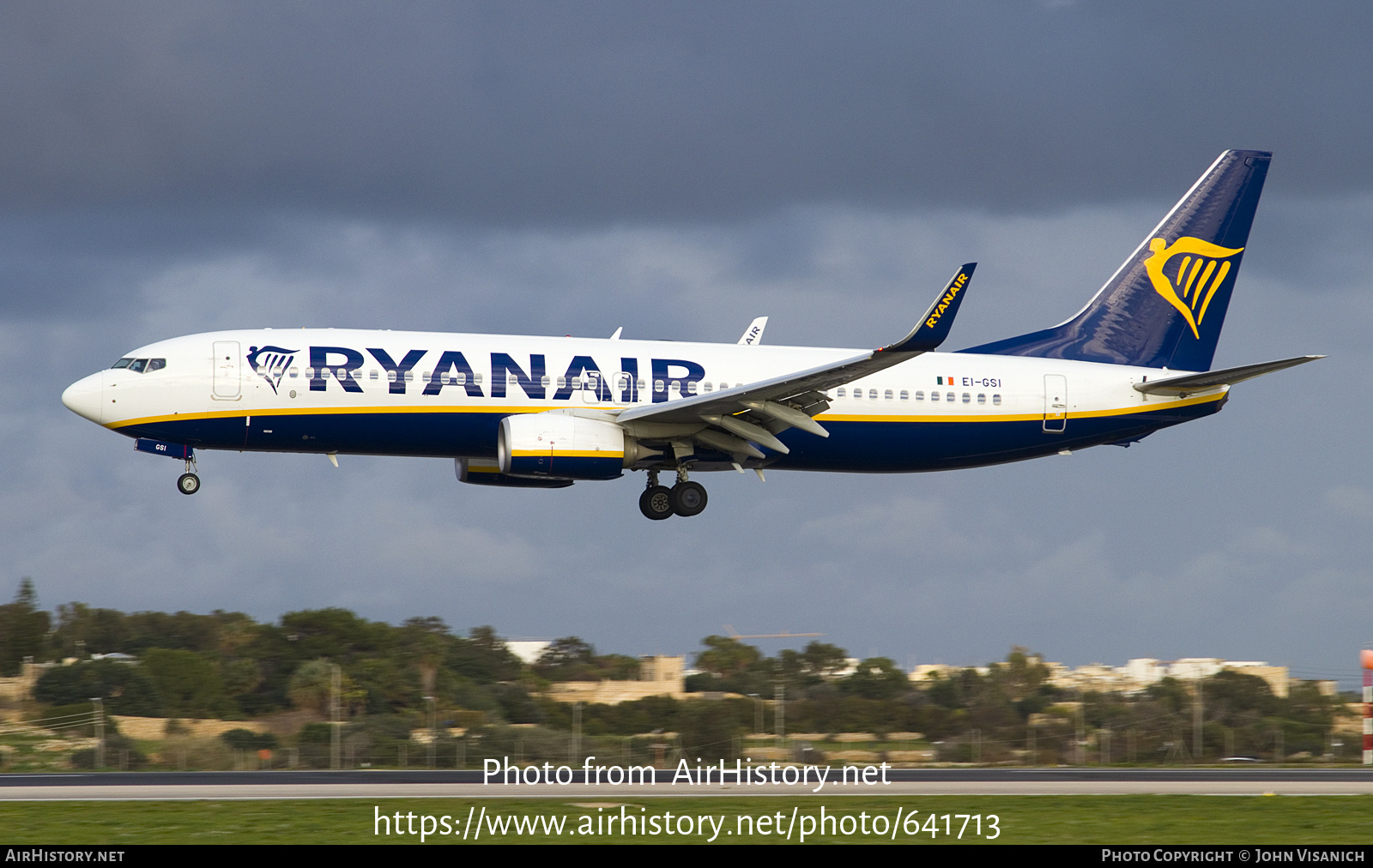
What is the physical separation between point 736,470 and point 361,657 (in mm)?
21517

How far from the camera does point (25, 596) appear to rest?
59.2m

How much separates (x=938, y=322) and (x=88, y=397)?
65.8ft

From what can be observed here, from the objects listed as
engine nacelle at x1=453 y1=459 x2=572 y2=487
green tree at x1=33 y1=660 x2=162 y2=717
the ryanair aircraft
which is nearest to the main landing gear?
the ryanair aircraft

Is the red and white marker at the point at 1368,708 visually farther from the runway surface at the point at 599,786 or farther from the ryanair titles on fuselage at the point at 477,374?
the ryanair titles on fuselage at the point at 477,374

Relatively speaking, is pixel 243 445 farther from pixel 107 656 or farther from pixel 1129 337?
pixel 1129 337

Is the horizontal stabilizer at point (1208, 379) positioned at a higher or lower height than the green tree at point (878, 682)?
higher

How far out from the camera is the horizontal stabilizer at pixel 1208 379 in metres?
37.8

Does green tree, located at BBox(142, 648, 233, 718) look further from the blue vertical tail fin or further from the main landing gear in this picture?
the blue vertical tail fin

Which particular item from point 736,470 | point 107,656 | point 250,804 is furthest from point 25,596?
point 250,804

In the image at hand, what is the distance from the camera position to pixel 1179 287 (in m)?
45.5

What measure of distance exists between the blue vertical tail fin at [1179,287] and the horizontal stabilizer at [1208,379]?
198 centimetres

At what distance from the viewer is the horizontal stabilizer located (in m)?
37.8

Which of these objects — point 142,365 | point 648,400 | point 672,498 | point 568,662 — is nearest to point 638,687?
point 568,662

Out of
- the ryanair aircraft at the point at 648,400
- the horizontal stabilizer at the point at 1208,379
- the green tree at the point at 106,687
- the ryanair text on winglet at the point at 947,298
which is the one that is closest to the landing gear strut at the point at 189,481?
the ryanair aircraft at the point at 648,400
